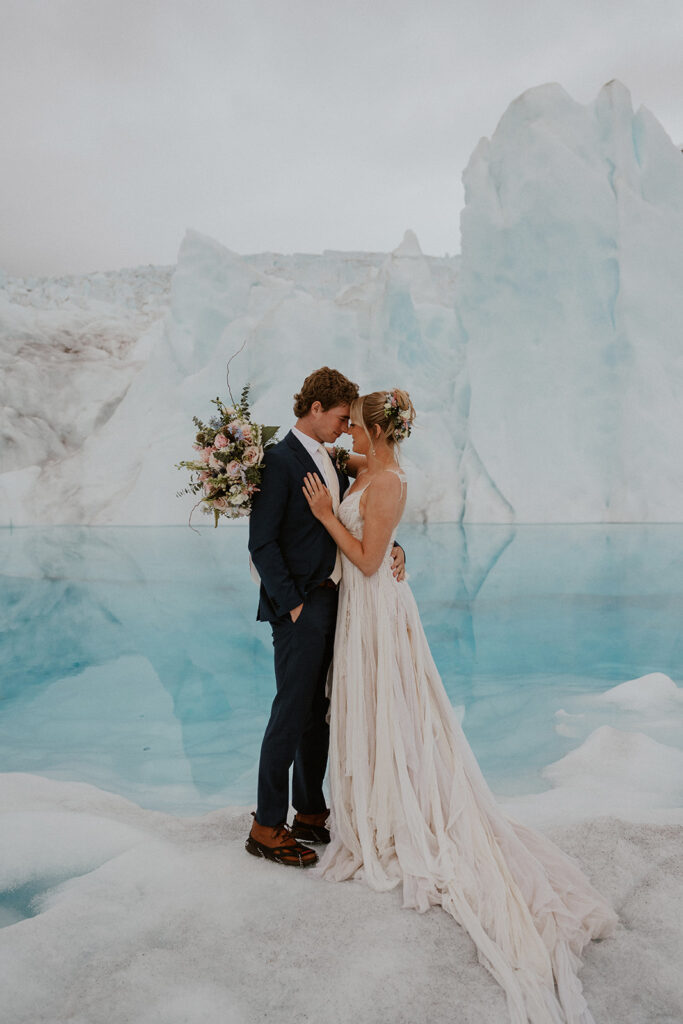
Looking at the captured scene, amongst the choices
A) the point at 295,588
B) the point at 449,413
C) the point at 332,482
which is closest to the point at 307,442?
the point at 332,482

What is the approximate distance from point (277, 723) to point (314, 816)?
0.46 m

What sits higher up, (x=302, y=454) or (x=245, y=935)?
(x=302, y=454)

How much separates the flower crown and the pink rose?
433mm

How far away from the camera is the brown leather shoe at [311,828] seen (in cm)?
267

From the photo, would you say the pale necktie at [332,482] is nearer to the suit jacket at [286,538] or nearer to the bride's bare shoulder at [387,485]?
the suit jacket at [286,538]

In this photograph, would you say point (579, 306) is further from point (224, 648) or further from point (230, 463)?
point (230, 463)

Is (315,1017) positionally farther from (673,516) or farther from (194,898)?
(673,516)

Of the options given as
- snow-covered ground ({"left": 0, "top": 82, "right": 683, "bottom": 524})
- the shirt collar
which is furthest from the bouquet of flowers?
snow-covered ground ({"left": 0, "top": 82, "right": 683, "bottom": 524})

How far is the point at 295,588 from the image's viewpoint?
2475 mm


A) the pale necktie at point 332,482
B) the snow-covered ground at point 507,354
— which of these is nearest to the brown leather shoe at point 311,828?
the pale necktie at point 332,482

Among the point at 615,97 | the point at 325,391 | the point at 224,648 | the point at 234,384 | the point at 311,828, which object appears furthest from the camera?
the point at 234,384

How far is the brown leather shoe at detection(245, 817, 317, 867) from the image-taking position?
8.03 ft

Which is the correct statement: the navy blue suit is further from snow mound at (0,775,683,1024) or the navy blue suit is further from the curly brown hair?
snow mound at (0,775,683,1024)

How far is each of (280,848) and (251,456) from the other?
126cm
